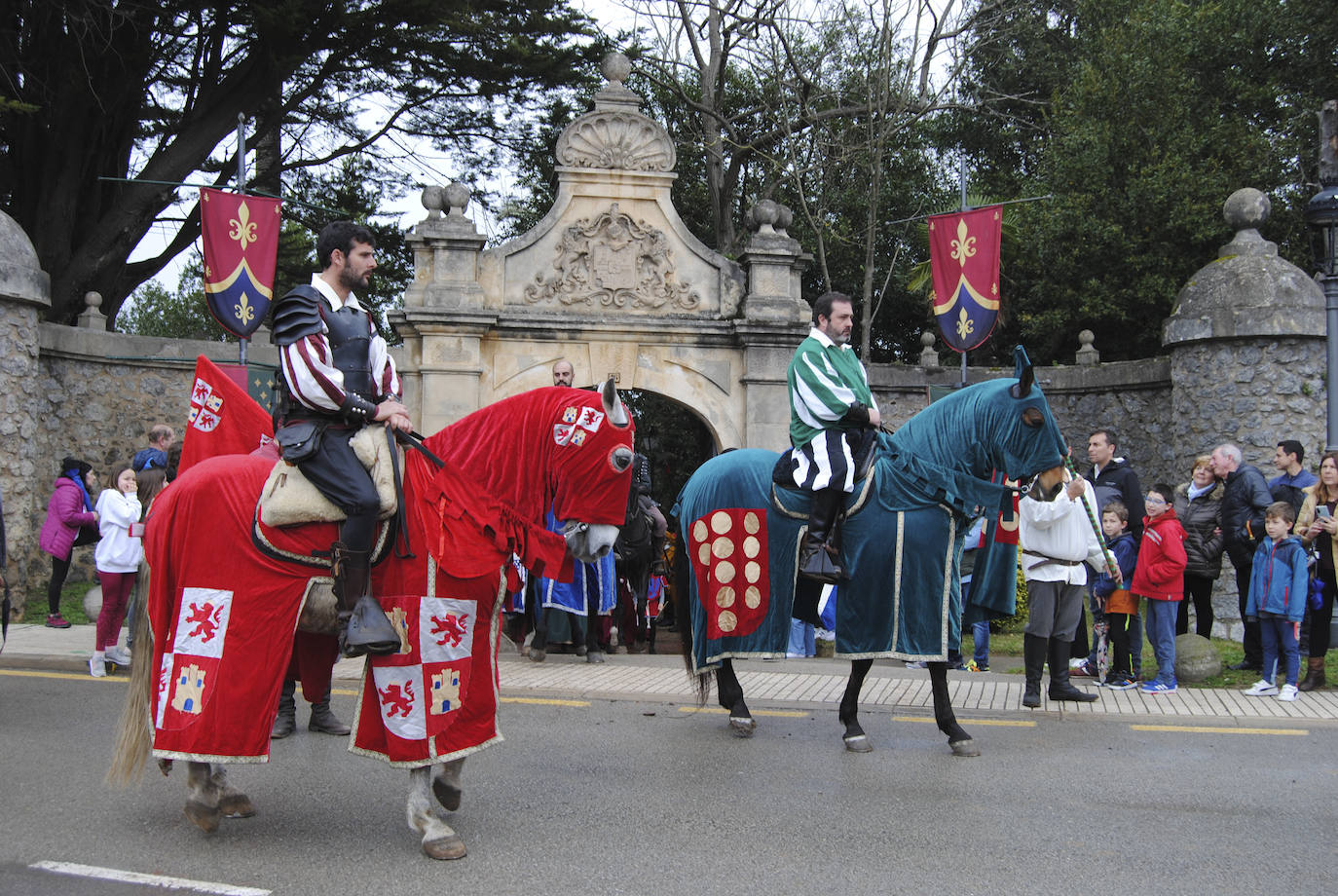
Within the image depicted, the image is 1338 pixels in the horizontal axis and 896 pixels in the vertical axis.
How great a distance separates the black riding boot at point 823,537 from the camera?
680 centimetres

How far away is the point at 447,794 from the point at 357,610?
1023 mm

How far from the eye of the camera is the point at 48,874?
4.66 metres

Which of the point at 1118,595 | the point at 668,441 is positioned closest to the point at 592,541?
the point at 1118,595

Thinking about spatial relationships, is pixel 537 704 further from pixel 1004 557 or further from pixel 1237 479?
pixel 1237 479

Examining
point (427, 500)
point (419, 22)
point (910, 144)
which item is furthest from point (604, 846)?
point (910, 144)

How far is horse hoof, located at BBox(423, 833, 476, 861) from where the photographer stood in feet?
15.8

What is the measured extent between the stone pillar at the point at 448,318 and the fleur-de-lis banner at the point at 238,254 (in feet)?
5.53

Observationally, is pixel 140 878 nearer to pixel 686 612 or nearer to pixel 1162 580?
pixel 686 612

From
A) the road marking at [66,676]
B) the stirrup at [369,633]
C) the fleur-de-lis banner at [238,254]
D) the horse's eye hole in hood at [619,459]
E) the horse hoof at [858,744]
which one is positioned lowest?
the road marking at [66,676]

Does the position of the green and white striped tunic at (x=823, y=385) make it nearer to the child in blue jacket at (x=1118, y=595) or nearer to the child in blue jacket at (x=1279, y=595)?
the child in blue jacket at (x=1118, y=595)

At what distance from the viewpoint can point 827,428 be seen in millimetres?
6984

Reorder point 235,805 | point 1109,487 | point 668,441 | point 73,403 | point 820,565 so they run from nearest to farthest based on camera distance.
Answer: point 235,805 → point 820,565 → point 1109,487 → point 73,403 → point 668,441

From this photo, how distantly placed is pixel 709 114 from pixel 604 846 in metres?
18.9

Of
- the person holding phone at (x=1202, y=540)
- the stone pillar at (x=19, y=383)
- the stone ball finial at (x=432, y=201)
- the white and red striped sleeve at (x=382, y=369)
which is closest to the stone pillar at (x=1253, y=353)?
the person holding phone at (x=1202, y=540)
